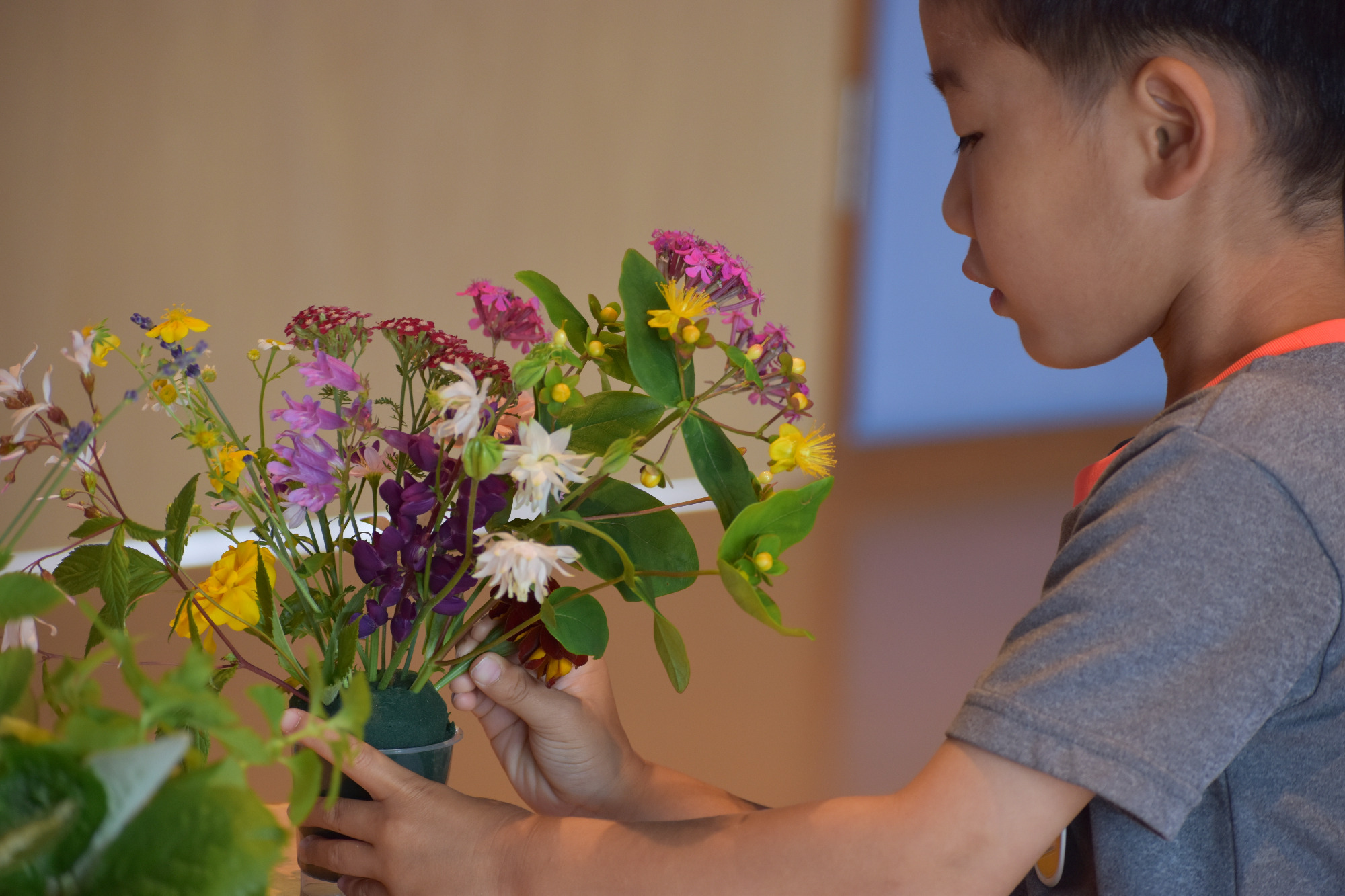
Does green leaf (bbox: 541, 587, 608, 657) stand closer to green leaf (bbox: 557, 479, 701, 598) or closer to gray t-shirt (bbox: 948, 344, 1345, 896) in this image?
green leaf (bbox: 557, 479, 701, 598)

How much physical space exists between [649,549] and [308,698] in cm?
17

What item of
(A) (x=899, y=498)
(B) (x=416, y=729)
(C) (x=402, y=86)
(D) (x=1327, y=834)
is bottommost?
(A) (x=899, y=498)

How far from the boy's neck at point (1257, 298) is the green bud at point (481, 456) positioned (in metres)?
0.41

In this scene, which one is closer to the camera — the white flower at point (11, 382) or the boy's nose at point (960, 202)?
the white flower at point (11, 382)

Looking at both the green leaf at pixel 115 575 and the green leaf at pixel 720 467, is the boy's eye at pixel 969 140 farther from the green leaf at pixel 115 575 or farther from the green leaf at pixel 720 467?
A: the green leaf at pixel 115 575

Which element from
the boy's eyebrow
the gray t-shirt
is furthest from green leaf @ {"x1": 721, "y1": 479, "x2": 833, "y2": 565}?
the boy's eyebrow

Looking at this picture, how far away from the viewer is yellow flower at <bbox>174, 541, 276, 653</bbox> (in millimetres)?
509

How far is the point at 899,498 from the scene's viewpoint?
3.79 metres

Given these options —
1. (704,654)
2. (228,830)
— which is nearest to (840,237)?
(704,654)

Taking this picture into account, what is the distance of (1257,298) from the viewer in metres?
0.62

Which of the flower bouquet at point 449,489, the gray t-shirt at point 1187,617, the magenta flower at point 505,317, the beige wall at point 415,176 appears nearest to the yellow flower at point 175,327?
the flower bouquet at point 449,489

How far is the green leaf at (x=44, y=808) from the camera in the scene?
0.72 ft

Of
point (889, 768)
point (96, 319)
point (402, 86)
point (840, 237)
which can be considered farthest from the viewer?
point (840, 237)

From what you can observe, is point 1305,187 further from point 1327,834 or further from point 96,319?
point 96,319
